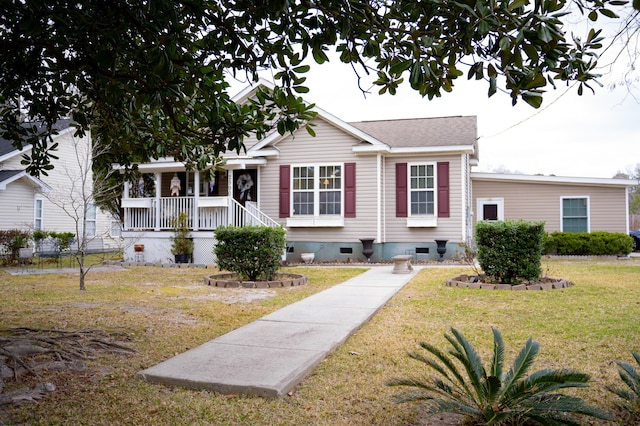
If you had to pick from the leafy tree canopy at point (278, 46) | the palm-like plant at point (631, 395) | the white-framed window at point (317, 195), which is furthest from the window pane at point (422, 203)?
the palm-like plant at point (631, 395)

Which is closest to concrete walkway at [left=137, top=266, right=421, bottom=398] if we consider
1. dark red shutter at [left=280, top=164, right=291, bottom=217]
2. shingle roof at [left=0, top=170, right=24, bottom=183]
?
dark red shutter at [left=280, top=164, right=291, bottom=217]

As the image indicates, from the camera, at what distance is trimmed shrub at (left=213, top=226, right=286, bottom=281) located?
1131 cm

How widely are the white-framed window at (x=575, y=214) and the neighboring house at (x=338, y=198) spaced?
176 inches

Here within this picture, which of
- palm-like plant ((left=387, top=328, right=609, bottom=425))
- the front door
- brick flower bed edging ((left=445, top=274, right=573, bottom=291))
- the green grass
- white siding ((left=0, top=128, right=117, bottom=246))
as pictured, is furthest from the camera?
white siding ((left=0, top=128, right=117, bottom=246))

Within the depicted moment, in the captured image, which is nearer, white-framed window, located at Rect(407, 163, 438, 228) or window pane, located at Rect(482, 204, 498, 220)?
white-framed window, located at Rect(407, 163, 438, 228)

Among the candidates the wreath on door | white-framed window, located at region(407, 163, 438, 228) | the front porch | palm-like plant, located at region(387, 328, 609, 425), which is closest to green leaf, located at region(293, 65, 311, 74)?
palm-like plant, located at region(387, 328, 609, 425)

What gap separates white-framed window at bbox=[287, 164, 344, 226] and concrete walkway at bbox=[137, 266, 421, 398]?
28.4ft

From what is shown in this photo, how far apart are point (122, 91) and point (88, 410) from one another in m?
3.08

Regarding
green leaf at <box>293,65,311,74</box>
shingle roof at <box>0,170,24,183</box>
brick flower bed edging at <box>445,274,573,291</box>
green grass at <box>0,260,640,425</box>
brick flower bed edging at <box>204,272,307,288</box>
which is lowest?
green grass at <box>0,260,640,425</box>

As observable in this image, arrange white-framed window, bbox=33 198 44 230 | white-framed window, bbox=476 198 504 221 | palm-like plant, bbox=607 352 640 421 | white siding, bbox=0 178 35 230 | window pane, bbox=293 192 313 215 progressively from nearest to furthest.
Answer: palm-like plant, bbox=607 352 640 421
window pane, bbox=293 192 313 215
white siding, bbox=0 178 35 230
white-framed window, bbox=476 198 504 221
white-framed window, bbox=33 198 44 230

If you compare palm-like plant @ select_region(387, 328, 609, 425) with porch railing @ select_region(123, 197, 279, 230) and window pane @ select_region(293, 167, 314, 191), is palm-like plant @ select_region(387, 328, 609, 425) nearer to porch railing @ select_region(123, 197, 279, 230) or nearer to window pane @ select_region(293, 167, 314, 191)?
porch railing @ select_region(123, 197, 279, 230)

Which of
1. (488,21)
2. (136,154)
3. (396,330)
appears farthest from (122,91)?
(396,330)

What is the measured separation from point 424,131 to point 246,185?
710 cm

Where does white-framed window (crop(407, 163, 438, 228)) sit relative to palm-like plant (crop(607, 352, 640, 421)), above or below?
above
